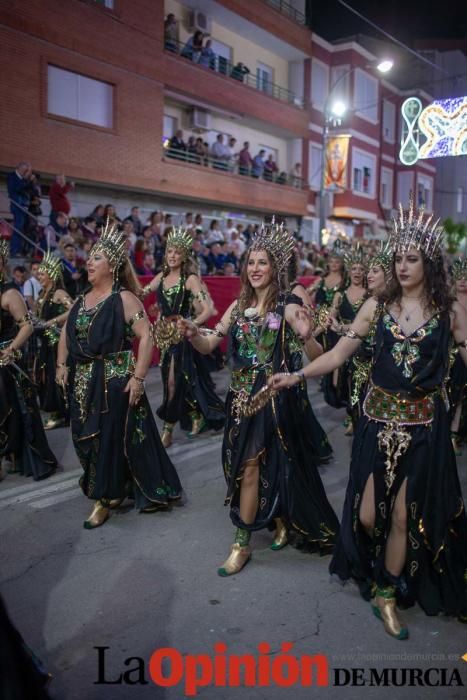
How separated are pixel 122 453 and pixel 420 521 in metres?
2.44

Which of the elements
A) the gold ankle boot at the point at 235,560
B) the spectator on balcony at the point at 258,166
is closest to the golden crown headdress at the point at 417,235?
the gold ankle boot at the point at 235,560

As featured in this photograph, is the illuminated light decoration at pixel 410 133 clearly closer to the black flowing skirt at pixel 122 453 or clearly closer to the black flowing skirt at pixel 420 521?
the black flowing skirt at pixel 122 453

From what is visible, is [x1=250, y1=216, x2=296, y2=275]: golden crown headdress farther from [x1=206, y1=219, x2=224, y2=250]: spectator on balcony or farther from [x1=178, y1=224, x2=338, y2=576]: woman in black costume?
[x1=206, y1=219, x2=224, y2=250]: spectator on balcony

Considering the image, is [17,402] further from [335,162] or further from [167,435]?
[335,162]

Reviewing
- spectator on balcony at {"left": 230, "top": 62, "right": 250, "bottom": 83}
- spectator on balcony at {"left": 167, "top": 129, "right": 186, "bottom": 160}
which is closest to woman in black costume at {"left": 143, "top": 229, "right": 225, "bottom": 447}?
spectator on balcony at {"left": 167, "top": 129, "right": 186, "bottom": 160}

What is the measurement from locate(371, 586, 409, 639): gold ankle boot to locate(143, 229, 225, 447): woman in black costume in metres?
4.16

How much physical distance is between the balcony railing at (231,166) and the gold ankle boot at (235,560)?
1881 centimetres

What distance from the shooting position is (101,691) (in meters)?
3.16

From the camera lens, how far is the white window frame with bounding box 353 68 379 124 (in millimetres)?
33875

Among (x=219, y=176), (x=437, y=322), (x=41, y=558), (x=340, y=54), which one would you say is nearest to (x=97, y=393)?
(x=41, y=558)

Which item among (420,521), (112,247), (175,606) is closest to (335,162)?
(112,247)

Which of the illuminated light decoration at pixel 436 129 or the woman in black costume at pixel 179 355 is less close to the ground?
the illuminated light decoration at pixel 436 129

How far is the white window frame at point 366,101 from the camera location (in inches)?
1334

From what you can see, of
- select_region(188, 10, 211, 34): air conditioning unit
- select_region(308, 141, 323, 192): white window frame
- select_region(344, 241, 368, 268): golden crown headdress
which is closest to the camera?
select_region(344, 241, 368, 268): golden crown headdress
